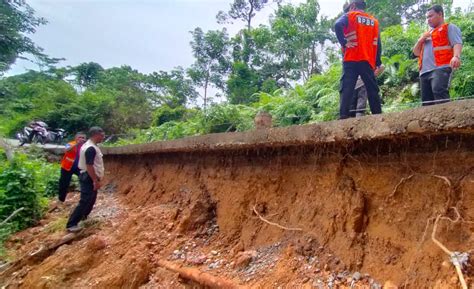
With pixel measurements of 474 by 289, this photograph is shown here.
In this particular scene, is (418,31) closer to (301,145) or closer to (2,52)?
(301,145)

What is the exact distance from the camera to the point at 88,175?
230 inches

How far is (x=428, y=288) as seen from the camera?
2154 millimetres

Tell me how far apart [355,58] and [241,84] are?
51.1 feet

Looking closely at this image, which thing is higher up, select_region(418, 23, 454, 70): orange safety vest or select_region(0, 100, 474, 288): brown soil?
select_region(418, 23, 454, 70): orange safety vest

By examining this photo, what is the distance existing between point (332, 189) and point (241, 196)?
51.1 inches

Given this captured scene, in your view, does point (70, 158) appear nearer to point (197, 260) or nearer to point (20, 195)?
point (20, 195)

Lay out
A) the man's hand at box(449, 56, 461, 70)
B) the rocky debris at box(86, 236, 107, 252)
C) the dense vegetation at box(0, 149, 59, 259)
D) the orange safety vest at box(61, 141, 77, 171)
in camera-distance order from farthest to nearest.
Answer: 1. the orange safety vest at box(61, 141, 77, 171)
2. the dense vegetation at box(0, 149, 59, 259)
3. the rocky debris at box(86, 236, 107, 252)
4. the man's hand at box(449, 56, 461, 70)

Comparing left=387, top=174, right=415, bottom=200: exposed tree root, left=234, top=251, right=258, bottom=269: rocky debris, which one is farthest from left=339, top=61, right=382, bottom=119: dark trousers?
left=234, top=251, right=258, bottom=269: rocky debris

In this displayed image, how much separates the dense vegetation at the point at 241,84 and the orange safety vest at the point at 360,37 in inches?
85.9

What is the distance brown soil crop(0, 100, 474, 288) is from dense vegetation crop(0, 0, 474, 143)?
2642 mm

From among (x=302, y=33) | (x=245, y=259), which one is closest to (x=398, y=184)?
(x=245, y=259)

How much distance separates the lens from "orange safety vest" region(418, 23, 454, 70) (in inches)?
155

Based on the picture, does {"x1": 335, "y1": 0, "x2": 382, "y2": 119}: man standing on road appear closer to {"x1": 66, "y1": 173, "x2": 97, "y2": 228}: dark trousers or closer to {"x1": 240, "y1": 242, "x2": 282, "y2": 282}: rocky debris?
{"x1": 240, "y1": 242, "x2": 282, "y2": 282}: rocky debris

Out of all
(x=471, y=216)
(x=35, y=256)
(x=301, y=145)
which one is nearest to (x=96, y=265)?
(x=35, y=256)
